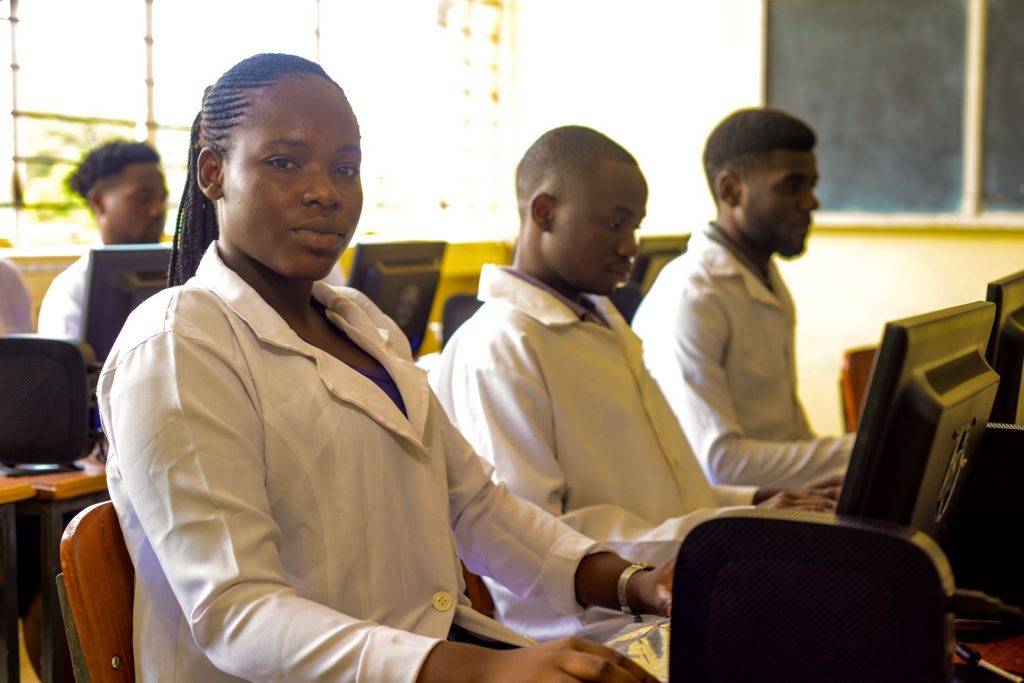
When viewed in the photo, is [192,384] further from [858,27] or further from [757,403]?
[858,27]

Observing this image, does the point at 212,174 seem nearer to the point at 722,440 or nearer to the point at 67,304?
the point at 722,440

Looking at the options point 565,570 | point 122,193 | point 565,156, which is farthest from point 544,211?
point 122,193

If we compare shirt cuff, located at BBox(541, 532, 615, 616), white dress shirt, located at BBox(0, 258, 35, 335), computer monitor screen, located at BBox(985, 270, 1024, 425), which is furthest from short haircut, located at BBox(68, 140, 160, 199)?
computer monitor screen, located at BBox(985, 270, 1024, 425)

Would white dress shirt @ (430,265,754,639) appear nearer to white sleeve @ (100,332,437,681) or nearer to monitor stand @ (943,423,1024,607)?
monitor stand @ (943,423,1024,607)

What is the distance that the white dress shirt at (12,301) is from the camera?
324 cm

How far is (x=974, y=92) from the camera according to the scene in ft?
16.5

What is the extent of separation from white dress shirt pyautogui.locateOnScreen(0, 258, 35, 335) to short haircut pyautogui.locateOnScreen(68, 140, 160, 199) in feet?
1.79

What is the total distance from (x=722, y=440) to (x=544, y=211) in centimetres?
72

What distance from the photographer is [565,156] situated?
2.19 m

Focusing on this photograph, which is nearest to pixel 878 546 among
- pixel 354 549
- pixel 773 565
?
pixel 773 565

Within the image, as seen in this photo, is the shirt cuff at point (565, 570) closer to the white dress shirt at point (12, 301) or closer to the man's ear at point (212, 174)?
the man's ear at point (212, 174)

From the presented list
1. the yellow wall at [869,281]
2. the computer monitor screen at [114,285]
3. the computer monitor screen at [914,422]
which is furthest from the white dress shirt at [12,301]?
the yellow wall at [869,281]

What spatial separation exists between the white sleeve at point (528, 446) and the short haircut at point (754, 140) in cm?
134

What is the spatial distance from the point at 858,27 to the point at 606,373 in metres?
3.86
